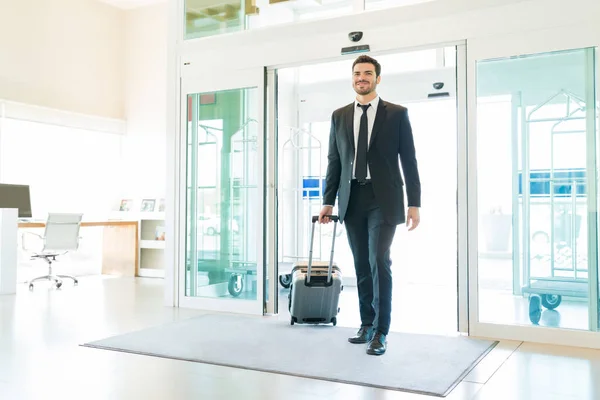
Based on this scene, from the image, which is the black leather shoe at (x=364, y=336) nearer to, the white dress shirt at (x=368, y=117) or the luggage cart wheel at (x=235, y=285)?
the white dress shirt at (x=368, y=117)

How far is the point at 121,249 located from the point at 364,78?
18.4 ft

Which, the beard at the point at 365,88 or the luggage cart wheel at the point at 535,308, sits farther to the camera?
the luggage cart wheel at the point at 535,308

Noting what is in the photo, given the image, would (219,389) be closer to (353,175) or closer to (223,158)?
(353,175)

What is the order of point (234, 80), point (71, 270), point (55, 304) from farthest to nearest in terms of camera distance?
point (71, 270), point (55, 304), point (234, 80)

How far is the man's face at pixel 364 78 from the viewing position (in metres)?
3.55

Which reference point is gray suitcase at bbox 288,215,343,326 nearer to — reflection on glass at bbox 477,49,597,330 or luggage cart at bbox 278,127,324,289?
reflection on glass at bbox 477,49,597,330

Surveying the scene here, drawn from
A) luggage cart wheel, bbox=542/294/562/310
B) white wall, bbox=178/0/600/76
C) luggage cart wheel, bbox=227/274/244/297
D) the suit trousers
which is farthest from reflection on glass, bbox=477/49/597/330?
luggage cart wheel, bbox=227/274/244/297

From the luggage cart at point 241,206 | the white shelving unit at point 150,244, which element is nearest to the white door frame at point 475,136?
the luggage cart at point 241,206

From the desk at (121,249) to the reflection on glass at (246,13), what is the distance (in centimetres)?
341

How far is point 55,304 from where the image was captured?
541 centimetres

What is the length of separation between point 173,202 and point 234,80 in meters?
1.24

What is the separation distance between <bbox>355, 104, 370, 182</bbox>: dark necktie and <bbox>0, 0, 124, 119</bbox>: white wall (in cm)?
549

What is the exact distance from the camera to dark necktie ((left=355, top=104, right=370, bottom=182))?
355 centimetres

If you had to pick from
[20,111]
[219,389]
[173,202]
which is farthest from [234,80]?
[20,111]
